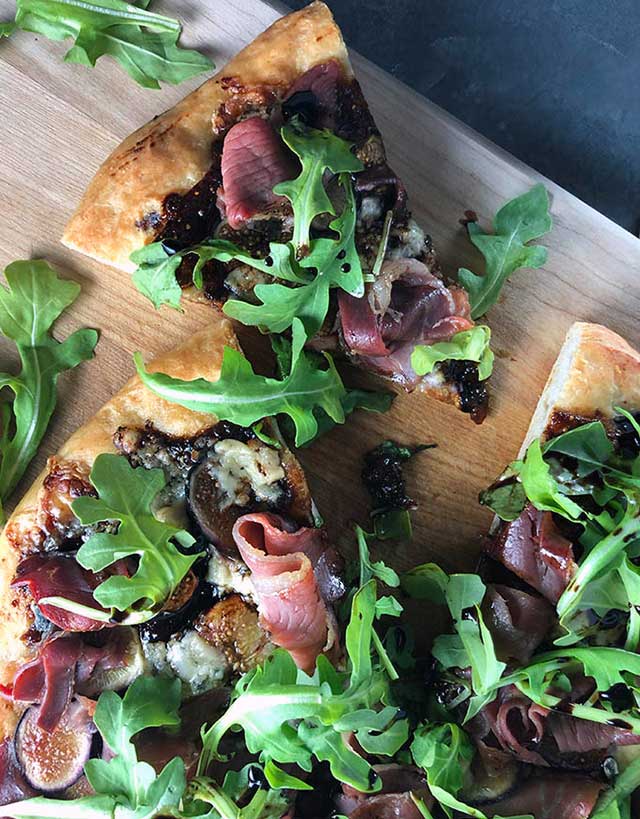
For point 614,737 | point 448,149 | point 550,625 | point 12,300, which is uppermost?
point 448,149

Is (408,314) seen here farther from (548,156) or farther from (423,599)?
(548,156)

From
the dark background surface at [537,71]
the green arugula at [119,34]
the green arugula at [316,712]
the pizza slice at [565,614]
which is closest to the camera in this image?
the green arugula at [316,712]

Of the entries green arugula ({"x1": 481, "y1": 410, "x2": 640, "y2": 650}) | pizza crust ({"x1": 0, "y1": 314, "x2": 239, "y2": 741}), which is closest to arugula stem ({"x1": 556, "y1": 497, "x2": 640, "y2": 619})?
green arugula ({"x1": 481, "y1": 410, "x2": 640, "y2": 650})

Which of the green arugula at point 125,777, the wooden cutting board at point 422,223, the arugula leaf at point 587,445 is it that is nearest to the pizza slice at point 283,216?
the wooden cutting board at point 422,223

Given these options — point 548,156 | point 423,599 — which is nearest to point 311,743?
point 423,599

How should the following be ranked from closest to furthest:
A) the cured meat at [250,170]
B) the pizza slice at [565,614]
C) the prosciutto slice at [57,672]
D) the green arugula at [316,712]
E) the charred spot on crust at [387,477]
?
1. the green arugula at [316,712]
2. the prosciutto slice at [57,672]
3. the pizza slice at [565,614]
4. the cured meat at [250,170]
5. the charred spot on crust at [387,477]

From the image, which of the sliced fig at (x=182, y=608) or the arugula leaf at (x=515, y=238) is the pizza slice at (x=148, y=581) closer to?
the sliced fig at (x=182, y=608)

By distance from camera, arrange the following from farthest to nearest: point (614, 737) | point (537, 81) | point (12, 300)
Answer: point (537, 81) → point (12, 300) → point (614, 737)
